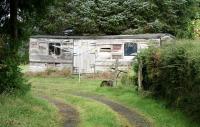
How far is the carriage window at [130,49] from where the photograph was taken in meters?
33.5

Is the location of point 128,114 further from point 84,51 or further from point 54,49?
point 54,49

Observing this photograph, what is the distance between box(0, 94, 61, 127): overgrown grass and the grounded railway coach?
1713 cm

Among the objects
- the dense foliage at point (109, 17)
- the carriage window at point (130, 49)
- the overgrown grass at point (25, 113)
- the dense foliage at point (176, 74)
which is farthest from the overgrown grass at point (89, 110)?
the dense foliage at point (109, 17)

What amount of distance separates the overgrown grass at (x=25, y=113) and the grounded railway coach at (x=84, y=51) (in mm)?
17127

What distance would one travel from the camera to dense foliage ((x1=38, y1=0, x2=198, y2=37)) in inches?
1485

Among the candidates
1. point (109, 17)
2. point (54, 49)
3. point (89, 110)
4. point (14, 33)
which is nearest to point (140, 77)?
point (89, 110)

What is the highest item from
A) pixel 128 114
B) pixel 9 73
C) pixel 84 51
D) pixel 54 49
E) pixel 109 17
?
pixel 109 17

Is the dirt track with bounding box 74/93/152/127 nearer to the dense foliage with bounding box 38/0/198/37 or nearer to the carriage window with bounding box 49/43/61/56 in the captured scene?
the carriage window with bounding box 49/43/61/56

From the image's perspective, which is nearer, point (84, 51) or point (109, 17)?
point (84, 51)

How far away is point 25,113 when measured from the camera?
1420 cm

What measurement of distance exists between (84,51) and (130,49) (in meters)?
3.60

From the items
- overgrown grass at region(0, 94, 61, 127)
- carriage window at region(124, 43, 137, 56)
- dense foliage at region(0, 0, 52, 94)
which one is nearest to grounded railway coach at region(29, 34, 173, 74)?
carriage window at region(124, 43, 137, 56)

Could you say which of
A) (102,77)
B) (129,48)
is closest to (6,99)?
(102,77)

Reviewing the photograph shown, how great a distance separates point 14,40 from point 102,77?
1456 centimetres
